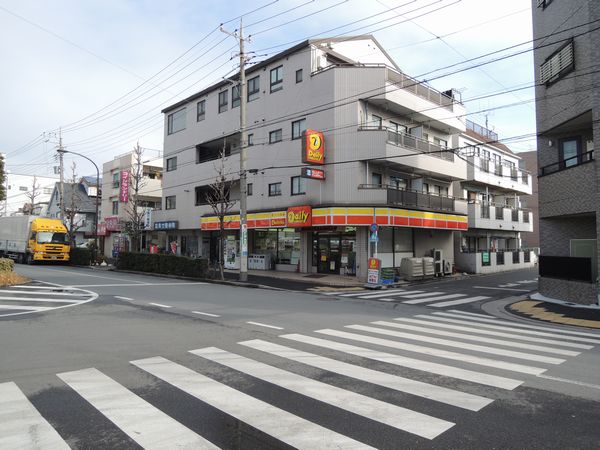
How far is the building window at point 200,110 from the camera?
3286cm

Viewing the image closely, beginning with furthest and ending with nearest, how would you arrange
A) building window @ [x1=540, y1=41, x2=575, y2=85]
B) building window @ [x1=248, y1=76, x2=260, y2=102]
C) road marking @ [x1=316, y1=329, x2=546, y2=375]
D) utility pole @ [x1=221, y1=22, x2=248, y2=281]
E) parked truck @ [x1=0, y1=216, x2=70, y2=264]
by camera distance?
parked truck @ [x1=0, y1=216, x2=70, y2=264] < building window @ [x1=248, y1=76, x2=260, y2=102] < utility pole @ [x1=221, y1=22, x2=248, y2=281] < building window @ [x1=540, y1=41, x2=575, y2=85] < road marking @ [x1=316, y1=329, x2=546, y2=375]

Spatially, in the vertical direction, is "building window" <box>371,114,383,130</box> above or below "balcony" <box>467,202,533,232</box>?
above

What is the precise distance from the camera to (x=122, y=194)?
40062mm

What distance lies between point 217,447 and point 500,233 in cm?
3994

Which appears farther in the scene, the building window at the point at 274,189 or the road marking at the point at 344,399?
the building window at the point at 274,189

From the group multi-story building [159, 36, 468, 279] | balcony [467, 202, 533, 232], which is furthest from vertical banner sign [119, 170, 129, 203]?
balcony [467, 202, 533, 232]

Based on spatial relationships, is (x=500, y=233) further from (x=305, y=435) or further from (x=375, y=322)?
(x=305, y=435)

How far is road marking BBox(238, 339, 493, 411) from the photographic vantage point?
15.3 feet

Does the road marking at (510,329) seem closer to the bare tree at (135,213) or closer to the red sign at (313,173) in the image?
the red sign at (313,173)

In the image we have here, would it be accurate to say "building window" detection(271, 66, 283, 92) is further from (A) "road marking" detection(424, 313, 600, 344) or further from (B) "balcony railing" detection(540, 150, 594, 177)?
(A) "road marking" detection(424, 313, 600, 344)

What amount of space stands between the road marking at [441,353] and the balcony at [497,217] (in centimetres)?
2575

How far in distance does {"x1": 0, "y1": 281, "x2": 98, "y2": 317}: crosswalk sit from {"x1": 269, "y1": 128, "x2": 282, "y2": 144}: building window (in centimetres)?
1501

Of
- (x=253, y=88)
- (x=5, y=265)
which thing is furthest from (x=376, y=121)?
(x=5, y=265)

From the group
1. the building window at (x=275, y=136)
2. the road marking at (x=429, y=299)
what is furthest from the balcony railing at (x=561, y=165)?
the building window at (x=275, y=136)
